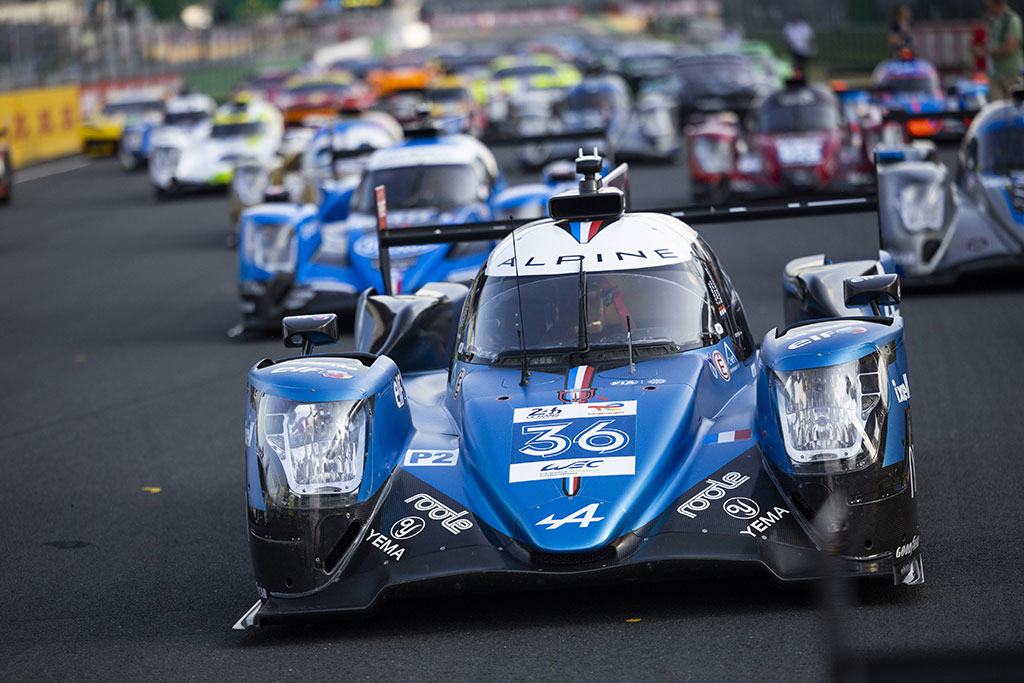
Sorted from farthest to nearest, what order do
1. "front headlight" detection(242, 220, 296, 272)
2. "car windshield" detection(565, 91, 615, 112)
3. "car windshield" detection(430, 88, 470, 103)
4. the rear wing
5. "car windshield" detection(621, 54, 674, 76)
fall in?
"car windshield" detection(621, 54, 674, 76) → "car windshield" detection(430, 88, 470, 103) → "car windshield" detection(565, 91, 615, 112) → "front headlight" detection(242, 220, 296, 272) → the rear wing

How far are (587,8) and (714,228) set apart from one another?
330 ft

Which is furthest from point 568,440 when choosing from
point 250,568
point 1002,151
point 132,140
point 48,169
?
point 48,169

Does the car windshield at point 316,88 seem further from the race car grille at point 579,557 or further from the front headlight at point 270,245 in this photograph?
the race car grille at point 579,557

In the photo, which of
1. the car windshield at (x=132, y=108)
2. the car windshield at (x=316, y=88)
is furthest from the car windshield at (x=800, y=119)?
the car windshield at (x=316, y=88)

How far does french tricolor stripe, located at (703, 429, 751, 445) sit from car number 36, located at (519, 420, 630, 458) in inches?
14.2

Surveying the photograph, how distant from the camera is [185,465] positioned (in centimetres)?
927

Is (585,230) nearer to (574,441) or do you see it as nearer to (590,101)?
(574,441)

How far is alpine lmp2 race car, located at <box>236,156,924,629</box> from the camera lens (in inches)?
222

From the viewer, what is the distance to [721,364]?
6.82 metres

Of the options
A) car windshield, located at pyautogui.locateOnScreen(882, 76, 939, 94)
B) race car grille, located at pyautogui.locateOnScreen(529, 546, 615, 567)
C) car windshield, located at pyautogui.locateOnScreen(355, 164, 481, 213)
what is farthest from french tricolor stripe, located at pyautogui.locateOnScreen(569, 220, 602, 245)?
car windshield, located at pyautogui.locateOnScreen(882, 76, 939, 94)

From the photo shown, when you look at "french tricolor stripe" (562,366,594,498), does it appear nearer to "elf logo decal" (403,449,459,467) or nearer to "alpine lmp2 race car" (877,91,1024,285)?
"elf logo decal" (403,449,459,467)

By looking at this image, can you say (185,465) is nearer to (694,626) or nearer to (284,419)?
(284,419)

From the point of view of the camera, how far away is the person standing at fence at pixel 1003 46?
17.7 metres

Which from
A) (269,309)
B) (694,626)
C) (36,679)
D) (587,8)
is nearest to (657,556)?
(694,626)
